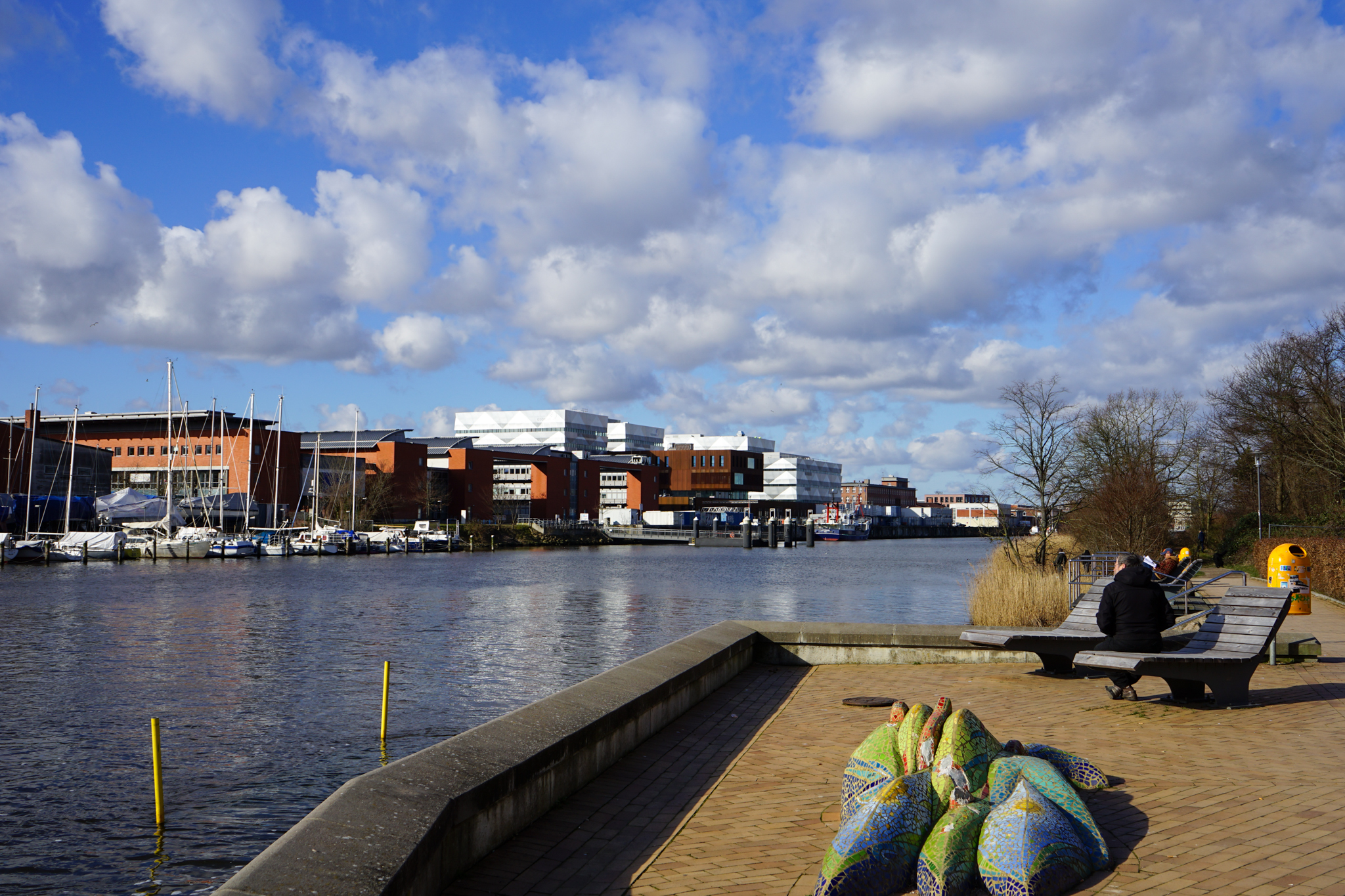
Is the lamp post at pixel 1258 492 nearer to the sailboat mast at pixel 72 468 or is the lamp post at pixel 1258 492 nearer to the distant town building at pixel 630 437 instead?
the sailboat mast at pixel 72 468

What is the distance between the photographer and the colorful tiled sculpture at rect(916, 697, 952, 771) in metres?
6.01

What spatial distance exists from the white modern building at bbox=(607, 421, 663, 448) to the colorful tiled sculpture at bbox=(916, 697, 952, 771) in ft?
551

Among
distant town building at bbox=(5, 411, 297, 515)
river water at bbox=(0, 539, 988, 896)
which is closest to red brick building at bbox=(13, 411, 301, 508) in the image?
distant town building at bbox=(5, 411, 297, 515)

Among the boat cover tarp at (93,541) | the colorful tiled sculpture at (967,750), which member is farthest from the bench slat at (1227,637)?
the boat cover tarp at (93,541)

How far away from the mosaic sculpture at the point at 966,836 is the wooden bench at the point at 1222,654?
4.04 meters

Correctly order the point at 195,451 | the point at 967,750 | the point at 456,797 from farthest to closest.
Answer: the point at 195,451 → the point at 967,750 → the point at 456,797

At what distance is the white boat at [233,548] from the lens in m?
72.0

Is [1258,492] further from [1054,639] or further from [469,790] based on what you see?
[469,790]

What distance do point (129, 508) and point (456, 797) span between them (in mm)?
86637

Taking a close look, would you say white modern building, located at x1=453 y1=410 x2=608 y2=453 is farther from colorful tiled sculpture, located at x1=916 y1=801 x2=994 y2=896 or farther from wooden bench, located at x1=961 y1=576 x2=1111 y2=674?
colorful tiled sculpture, located at x1=916 y1=801 x2=994 y2=896

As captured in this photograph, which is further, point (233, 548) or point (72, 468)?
point (233, 548)

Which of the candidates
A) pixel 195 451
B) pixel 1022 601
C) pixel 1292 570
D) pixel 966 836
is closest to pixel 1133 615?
pixel 966 836

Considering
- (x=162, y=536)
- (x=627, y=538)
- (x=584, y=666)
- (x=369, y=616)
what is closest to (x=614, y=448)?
(x=627, y=538)

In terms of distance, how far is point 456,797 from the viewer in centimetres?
526
